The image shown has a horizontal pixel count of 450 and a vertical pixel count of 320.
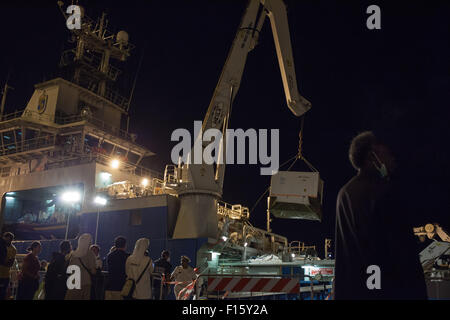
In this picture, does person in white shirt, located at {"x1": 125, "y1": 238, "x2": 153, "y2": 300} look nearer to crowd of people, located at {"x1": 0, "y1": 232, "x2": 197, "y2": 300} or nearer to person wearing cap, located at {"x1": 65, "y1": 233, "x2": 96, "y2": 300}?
crowd of people, located at {"x1": 0, "y1": 232, "x2": 197, "y2": 300}

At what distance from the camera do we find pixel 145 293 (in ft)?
20.7

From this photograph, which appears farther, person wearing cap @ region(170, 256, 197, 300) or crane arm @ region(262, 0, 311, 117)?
crane arm @ region(262, 0, 311, 117)

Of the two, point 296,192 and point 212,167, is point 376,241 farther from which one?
point 212,167

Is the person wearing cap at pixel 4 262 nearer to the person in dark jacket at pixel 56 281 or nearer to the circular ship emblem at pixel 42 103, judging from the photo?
the person in dark jacket at pixel 56 281

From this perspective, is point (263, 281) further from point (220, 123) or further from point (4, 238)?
point (220, 123)

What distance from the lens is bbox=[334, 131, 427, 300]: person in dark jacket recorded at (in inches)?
88.4

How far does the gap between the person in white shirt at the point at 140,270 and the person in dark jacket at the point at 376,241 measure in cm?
446

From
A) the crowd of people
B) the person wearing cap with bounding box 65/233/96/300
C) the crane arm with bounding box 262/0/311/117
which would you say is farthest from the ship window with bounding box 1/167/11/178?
the person wearing cap with bounding box 65/233/96/300

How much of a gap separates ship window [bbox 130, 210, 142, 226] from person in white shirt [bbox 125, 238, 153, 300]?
14908 mm

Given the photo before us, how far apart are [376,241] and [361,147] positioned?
68 cm

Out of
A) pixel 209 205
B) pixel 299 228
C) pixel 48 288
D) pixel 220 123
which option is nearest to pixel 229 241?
pixel 209 205
